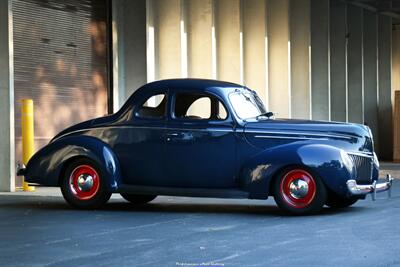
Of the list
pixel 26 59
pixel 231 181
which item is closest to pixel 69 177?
pixel 231 181

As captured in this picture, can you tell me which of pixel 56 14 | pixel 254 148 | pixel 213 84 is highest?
pixel 56 14

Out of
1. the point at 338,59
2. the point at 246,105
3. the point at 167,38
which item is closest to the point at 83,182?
the point at 246,105

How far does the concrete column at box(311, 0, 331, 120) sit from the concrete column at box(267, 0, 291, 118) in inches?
98.2

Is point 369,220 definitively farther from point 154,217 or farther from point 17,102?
point 17,102

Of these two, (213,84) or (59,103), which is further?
(59,103)

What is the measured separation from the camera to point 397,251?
7.26m

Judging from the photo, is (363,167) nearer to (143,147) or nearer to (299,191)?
(299,191)

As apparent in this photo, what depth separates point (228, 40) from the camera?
22.0m

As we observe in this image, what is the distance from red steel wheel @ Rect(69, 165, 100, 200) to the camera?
1104 cm

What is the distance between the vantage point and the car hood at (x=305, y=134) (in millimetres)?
10352

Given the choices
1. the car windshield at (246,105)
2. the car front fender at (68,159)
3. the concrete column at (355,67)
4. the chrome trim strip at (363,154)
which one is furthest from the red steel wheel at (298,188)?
the concrete column at (355,67)

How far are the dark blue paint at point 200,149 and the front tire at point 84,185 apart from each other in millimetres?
140

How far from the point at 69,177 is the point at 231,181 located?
2.37 metres

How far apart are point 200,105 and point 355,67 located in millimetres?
20334
